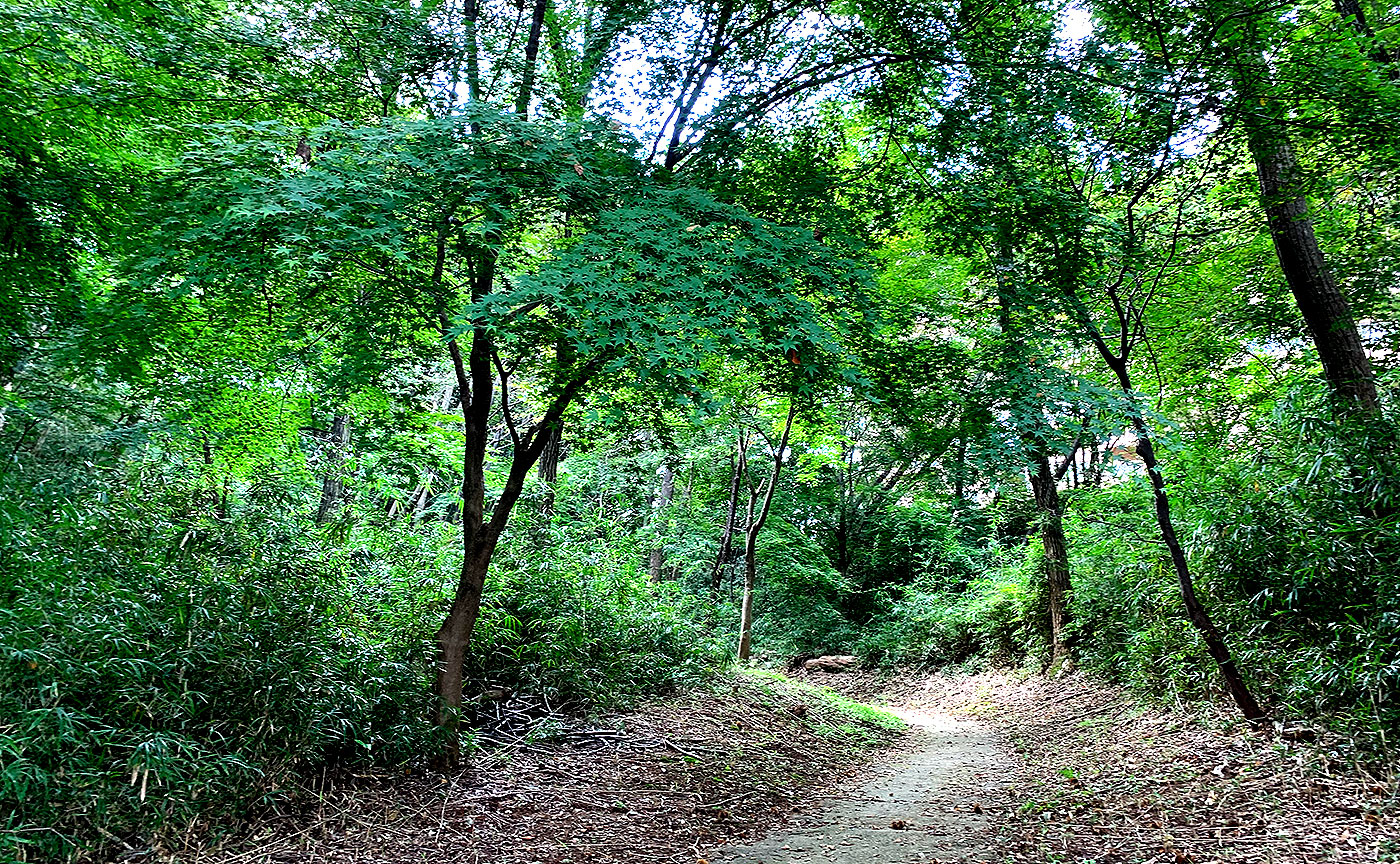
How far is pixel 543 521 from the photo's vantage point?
7.62 m

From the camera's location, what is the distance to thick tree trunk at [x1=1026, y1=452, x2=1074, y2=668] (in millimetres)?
10430

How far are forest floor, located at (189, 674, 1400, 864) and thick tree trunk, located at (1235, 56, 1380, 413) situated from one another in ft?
9.18

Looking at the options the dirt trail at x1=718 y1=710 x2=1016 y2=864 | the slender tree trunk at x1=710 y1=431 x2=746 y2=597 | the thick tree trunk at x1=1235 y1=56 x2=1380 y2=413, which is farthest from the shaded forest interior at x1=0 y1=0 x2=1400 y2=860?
the slender tree trunk at x1=710 y1=431 x2=746 y2=597

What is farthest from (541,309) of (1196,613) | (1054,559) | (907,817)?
(1054,559)

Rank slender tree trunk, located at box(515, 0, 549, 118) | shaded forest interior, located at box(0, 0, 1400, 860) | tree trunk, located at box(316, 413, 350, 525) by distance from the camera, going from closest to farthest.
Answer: shaded forest interior, located at box(0, 0, 1400, 860), slender tree trunk, located at box(515, 0, 549, 118), tree trunk, located at box(316, 413, 350, 525)

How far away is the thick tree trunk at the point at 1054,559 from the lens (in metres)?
10.4

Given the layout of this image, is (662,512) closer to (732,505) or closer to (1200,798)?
(732,505)

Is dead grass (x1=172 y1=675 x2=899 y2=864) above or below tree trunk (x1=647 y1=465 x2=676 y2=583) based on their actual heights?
below

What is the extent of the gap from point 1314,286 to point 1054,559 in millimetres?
5828

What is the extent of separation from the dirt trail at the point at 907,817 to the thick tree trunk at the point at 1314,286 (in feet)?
14.2

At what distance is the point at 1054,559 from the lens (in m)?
10.6

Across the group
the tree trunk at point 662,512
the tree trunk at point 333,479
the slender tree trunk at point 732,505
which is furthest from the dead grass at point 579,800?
the tree trunk at point 662,512

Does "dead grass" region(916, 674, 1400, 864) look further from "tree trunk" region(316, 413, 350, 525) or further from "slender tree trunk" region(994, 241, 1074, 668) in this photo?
"tree trunk" region(316, 413, 350, 525)

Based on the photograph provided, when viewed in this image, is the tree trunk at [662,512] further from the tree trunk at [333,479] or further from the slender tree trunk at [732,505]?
the tree trunk at [333,479]
